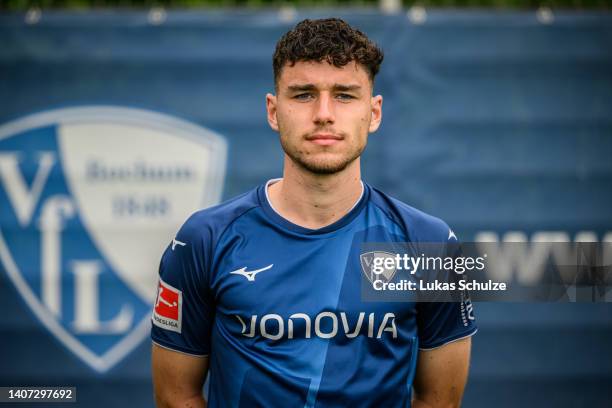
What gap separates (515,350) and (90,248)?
2.32m

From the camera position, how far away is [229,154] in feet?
13.2

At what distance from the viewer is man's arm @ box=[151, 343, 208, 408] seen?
2369 mm

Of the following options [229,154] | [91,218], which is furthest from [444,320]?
[91,218]

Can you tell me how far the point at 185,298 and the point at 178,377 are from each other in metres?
0.28

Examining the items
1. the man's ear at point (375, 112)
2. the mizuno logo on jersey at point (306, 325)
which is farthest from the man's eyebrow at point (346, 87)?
the mizuno logo on jersey at point (306, 325)

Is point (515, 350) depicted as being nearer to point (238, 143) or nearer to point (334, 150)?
point (238, 143)

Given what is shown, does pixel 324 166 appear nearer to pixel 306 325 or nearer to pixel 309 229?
pixel 309 229

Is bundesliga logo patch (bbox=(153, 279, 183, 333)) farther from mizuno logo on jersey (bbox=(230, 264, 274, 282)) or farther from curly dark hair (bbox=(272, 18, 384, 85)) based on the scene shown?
curly dark hair (bbox=(272, 18, 384, 85))

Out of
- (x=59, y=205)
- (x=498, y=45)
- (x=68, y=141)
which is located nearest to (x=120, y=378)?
(x=59, y=205)

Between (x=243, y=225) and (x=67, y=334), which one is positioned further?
(x=67, y=334)

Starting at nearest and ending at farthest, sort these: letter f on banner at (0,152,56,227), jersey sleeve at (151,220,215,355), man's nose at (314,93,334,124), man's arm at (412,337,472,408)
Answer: man's nose at (314,93,334,124) → jersey sleeve at (151,220,215,355) → man's arm at (412,337,472,408) → letter f on banner at (0,152,56,227)

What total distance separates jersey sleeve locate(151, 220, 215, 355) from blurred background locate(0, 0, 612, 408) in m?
1.64

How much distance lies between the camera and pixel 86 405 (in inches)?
157

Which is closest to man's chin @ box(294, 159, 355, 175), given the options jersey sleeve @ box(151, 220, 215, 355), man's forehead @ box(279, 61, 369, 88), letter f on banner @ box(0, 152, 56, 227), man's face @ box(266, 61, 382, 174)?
man's face @ box(266, 61, 382, 174)
